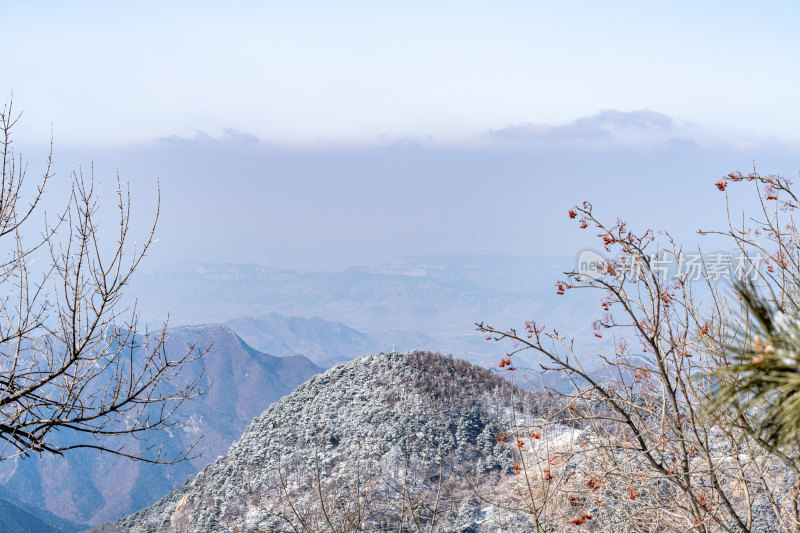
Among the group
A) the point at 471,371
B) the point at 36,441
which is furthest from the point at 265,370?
the point at 36,441

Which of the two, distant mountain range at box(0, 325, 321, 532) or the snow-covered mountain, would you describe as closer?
the snow-covered mountain

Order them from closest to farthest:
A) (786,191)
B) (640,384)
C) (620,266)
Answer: (620,266) → (786,191) → (640,384)

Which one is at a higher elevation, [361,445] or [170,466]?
[361,445]

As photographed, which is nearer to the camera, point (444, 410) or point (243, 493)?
point (243, 493)

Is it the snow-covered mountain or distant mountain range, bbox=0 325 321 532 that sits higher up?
the snow-covered mountain

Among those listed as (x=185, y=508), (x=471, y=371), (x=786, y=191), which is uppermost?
(x=786, y=191)

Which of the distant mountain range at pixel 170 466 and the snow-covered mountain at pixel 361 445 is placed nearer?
the snow-covered mountain at pixel 361 445

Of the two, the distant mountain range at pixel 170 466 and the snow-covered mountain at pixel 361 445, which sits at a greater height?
the snow-covered mountain at pixel 361 445

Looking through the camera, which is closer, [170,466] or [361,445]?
[361,445]

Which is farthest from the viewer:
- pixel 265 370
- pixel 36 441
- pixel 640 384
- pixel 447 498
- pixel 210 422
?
pixel 265 370

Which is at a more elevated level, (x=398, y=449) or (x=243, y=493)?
(x=398, y=449)

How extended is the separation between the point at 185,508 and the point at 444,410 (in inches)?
357

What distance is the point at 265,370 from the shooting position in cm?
17025

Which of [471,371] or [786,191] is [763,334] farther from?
[471,371]
